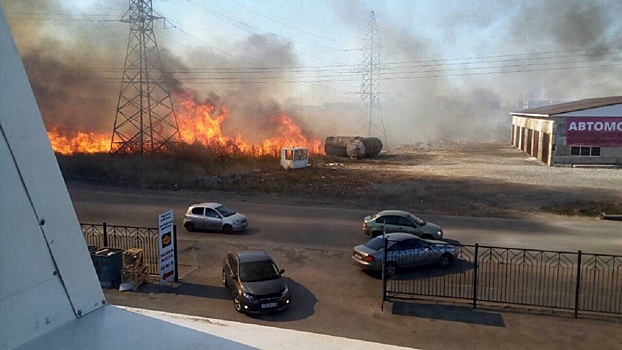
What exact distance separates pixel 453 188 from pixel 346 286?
16950 millimetres

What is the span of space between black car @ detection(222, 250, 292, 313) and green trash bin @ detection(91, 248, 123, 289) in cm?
293

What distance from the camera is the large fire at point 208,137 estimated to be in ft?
145

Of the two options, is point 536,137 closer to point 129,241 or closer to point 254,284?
point 129,241

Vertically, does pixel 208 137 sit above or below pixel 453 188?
above

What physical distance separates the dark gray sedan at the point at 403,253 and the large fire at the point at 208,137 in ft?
105

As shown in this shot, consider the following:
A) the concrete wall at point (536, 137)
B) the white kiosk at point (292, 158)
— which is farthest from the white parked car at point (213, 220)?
the concrete wall at point (536, 137)

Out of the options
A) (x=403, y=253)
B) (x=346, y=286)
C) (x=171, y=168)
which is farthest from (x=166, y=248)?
(x=171, y=168)

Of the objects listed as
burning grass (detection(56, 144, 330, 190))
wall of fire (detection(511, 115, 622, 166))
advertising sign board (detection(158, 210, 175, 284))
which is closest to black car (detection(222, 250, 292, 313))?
advertising sign board (detection(158, 210, 175, 284))

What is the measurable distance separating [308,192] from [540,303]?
16617 millimetres

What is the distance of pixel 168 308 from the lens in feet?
37.1

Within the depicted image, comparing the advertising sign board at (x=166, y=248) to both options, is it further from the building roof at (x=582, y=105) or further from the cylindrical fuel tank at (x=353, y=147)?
the building roof at (x=582, y=105)

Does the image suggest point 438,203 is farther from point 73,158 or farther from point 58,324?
point 73,158

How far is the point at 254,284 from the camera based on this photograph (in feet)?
37.3

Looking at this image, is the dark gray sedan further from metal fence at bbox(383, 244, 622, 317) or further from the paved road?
the paved road
